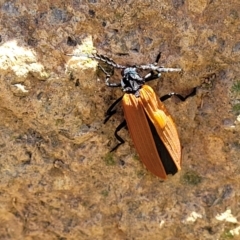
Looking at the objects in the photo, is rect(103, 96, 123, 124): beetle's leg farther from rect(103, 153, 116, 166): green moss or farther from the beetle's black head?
rect(103, 153, 116, 166): green moss

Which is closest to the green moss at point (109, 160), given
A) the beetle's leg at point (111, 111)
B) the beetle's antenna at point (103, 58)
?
the beetle's leg at point (111, 111)

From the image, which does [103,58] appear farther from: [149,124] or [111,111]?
[149,124]

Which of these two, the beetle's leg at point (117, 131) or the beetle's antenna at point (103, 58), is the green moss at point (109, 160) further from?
the beetle's antenna at point (103, 58)

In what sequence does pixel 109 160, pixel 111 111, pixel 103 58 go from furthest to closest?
pixel 109 160, pixel 111 111, pixel 103 58

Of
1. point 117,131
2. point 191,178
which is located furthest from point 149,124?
point 191,178

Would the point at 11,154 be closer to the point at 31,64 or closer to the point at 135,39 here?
the point at 31,64

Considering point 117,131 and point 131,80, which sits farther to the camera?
point 117,131

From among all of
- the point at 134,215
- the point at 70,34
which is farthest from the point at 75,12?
the point at 134,215

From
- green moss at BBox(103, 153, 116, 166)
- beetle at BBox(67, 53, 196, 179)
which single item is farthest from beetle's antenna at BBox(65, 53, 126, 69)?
green moss at BBox(103, 153, 116, 166)
